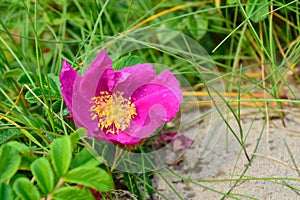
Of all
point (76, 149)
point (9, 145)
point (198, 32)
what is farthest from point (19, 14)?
point (9, 145)

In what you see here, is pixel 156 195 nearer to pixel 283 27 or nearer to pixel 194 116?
pixel 194 116

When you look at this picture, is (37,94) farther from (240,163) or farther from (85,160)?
(240,163)

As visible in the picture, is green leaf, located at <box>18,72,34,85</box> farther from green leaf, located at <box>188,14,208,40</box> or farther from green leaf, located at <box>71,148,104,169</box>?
green leaf, located at <box>188,14,208,40</box>

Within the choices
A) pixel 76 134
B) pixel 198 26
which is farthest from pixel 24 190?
pixel 198 26

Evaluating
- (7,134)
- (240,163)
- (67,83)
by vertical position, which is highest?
(67,83)

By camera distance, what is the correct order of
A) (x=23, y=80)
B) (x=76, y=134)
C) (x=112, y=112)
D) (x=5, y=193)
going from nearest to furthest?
(x=5, y=193) → (x=76, y=134) → (x=112, y=112) → (x=23, y=80)

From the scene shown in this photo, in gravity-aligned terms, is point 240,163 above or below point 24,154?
below

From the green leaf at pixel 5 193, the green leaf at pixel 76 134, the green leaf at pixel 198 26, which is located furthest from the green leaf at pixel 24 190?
the green leaf at pixel 198 26
